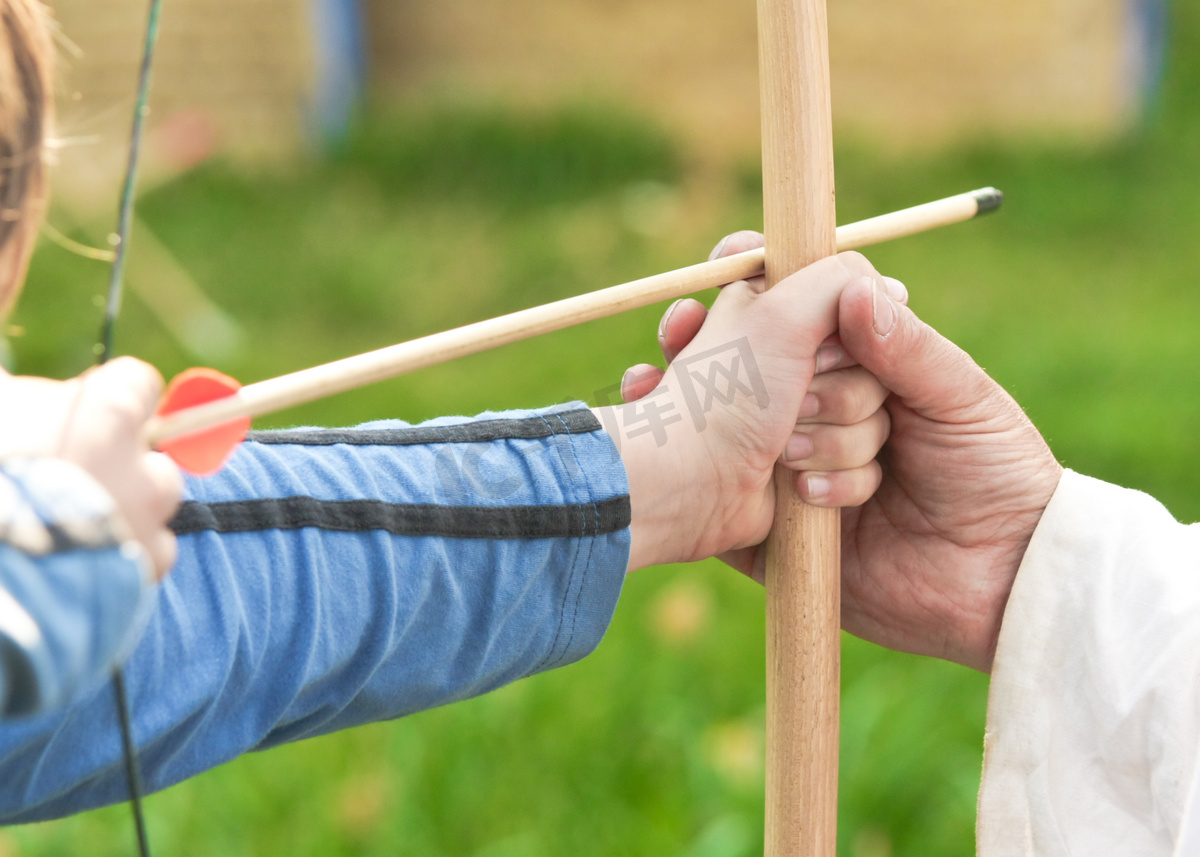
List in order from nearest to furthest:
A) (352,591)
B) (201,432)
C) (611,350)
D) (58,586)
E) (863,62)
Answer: (58,586) → (201,432) → (352,591) → (611,350) → (863,62)

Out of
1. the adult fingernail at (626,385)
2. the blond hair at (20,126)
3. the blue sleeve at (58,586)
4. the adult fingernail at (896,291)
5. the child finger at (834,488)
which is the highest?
the blond hair at (20,126)

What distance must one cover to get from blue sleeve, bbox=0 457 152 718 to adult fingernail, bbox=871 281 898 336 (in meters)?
0.48

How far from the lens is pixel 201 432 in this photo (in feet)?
1.68

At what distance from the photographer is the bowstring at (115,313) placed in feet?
1.62

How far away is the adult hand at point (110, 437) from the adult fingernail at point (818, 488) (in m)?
0.44

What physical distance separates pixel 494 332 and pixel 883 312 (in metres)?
0.27

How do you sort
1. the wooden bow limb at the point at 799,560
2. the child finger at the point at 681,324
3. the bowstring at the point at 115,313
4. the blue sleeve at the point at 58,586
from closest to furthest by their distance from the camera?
the blue sleeve at the point at 58,586 → the bowstring at the point at 115,313 → the wooden bow limb at the point at 799,560 → the child finger at the point at 681,324

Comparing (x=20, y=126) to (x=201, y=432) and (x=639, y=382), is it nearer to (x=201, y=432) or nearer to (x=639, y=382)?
(x=201, y=432)

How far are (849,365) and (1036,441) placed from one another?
0.16 metres

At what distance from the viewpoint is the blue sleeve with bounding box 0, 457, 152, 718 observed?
1.16ft

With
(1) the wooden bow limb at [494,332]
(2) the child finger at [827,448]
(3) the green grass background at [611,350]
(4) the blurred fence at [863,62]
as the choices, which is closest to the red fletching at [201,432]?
(1) the wooden bow limb at [494,332]

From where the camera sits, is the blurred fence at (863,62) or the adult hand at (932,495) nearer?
the adult hand at (932,495)

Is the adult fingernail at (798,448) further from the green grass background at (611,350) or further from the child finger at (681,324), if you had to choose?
the green grass background at (611,350)

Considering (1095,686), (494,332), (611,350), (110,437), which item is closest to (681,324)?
(494,332)
